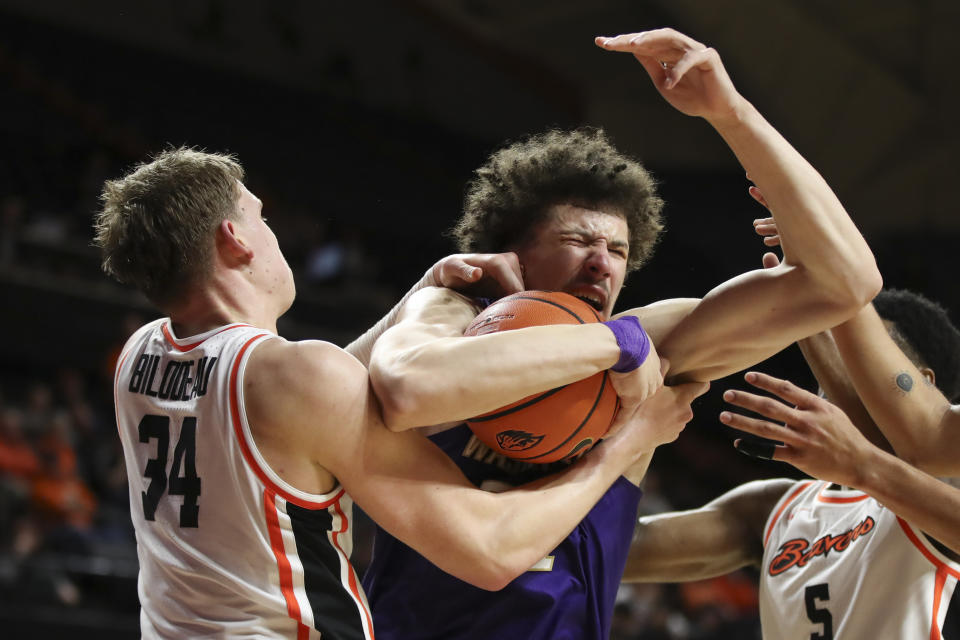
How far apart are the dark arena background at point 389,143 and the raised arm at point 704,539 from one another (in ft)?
13.7

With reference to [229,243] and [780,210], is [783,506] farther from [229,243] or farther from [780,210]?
[229,243]

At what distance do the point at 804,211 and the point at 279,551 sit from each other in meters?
1.41

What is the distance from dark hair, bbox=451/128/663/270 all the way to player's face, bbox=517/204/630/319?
0.05 metres

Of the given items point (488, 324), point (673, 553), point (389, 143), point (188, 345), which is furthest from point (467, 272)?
point (389, 143)

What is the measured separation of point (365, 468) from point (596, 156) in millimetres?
1343

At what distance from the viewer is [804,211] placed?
2244 millimetres

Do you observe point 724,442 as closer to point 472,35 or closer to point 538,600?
point 472,35

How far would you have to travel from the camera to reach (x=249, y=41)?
15125 millimetres

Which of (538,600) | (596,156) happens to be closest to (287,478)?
(538,600)

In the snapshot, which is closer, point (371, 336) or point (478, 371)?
point (478, 371)

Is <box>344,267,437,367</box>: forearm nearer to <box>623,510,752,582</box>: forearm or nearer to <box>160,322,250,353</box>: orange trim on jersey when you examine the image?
<box>160,322,250,353</box>: orange trim on jersey

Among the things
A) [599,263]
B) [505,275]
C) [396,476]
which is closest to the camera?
[396,476]

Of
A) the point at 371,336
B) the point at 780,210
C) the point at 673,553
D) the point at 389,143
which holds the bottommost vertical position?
the point at 673,553

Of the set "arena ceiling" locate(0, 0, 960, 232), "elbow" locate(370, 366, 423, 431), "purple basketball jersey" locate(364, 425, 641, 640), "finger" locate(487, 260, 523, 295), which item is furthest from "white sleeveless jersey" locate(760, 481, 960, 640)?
"arena ceiling" locate(0, 0, 960, 232)
